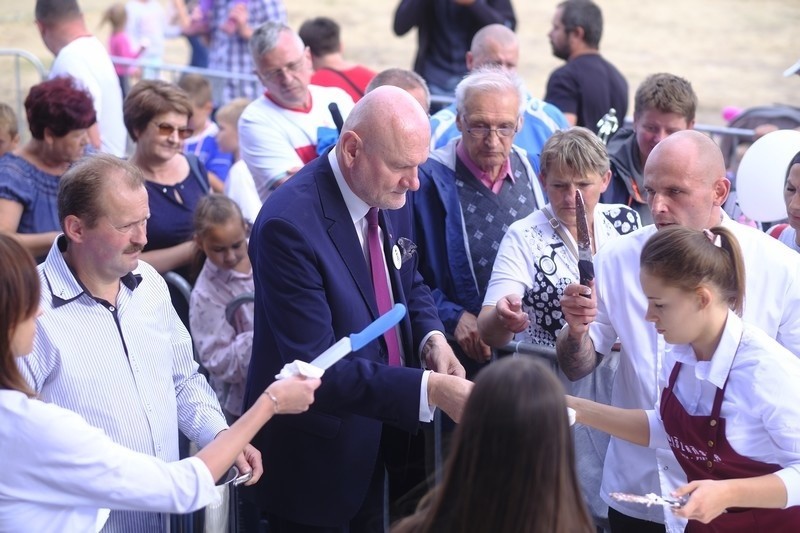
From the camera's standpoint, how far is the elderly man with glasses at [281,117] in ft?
19.7

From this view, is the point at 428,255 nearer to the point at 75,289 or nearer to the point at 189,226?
the point at 189,226

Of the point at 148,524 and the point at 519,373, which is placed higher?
the point at 519,373

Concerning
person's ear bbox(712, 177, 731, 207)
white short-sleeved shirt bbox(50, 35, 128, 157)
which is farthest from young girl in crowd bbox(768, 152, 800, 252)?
white short-sleeved shirt bbox(50, 35, 128, 157)

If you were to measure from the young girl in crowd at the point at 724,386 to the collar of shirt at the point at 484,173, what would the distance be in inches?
73.7

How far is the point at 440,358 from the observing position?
3783 millimetres

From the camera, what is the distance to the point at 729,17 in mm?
21984

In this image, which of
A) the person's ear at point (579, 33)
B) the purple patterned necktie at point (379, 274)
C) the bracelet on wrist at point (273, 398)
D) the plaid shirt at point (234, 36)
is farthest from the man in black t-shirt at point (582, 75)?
the bracelet on wrist at point (273, 398)

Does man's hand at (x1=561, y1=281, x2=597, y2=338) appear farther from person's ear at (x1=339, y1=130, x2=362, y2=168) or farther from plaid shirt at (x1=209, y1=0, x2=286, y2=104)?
plaid shirt at (x1=209, y1=0, x2=286, y2=104)

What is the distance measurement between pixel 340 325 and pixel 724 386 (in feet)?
4.21

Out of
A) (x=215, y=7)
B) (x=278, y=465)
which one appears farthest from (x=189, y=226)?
(x=215, y=7)

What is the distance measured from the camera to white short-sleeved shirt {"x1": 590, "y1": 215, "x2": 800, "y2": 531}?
357 cm

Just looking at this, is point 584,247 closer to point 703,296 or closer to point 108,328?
point 703,296

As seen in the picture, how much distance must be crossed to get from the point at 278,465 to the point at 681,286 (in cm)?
159

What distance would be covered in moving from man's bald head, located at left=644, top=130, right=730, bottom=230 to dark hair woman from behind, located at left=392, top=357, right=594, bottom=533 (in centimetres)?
175
